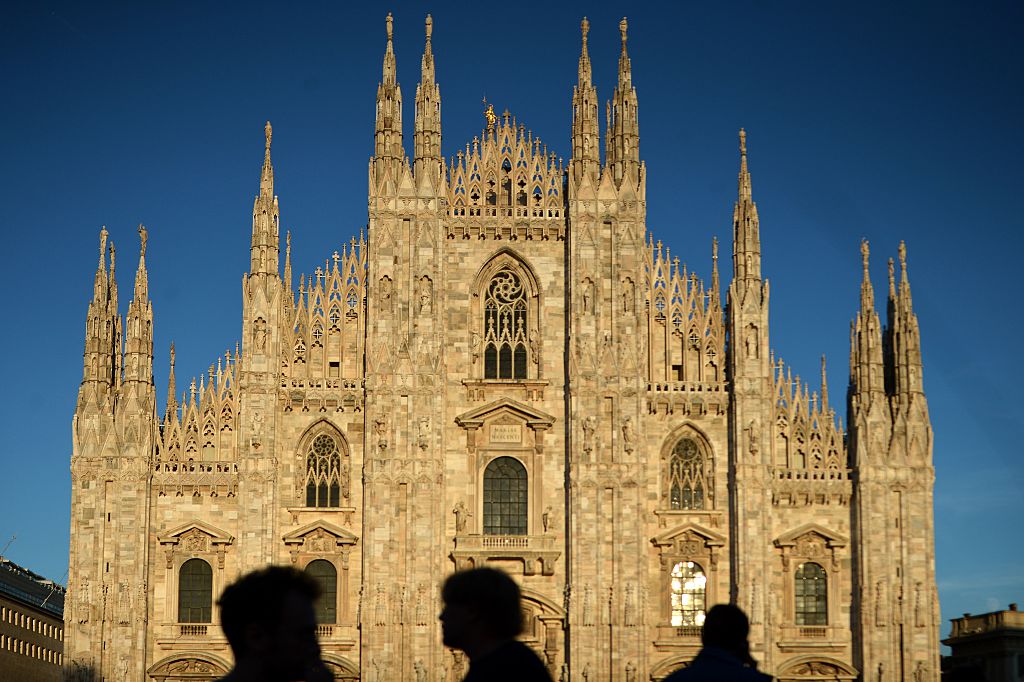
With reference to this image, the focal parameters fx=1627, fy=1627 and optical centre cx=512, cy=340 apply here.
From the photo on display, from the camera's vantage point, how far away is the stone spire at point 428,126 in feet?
164

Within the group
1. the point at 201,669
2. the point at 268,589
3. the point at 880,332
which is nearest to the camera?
the point at 268,589

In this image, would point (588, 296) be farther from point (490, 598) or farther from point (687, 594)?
point (490, 598)

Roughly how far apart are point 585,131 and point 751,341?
8286 mm

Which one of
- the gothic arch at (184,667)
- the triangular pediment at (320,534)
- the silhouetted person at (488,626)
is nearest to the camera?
the silhouetted person at (488,626)

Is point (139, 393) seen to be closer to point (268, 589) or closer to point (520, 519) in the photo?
point (520, 519)

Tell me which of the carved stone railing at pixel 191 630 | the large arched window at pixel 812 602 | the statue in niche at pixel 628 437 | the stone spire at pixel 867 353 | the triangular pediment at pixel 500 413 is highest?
the stone spire at pixel 867 353

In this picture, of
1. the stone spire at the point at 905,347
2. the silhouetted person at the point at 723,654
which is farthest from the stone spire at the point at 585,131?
the silhouetted person at the point at 723,654

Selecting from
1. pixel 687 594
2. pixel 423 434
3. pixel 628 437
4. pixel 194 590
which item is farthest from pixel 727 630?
pixel 194 590

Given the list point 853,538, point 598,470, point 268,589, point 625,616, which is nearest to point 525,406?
point 598,470

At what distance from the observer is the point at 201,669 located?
46625 mm

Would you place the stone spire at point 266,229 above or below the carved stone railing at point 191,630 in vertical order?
above

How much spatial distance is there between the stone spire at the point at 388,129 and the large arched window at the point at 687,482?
1239 centimetres

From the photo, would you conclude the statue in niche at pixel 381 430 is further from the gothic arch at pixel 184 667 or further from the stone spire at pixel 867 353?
the stone spire at pixel 867 353

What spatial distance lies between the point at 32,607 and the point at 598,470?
43.7 metres
